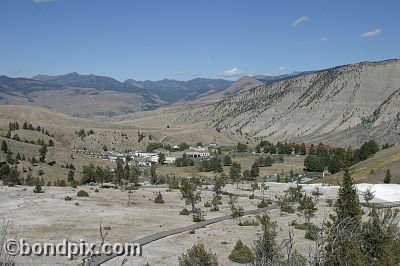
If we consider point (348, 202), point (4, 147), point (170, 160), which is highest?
point (4, 147)

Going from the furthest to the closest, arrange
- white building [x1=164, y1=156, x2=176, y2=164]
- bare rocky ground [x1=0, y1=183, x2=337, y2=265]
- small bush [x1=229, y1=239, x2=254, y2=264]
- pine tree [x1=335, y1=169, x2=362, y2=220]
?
1. white building [x1=164, y1=156, x2=176, y2=164]
2. bare rocky ground [x1=0, y1=183, x2=337, y2=265]
3. small bush [x1=229, y1=239, x2=254, y2=264]
4. pine tree [x1=335, y1=169, x2=362, y2=220]

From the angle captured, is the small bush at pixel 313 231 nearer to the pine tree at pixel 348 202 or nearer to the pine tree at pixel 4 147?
the pine tree at pixel 348 202

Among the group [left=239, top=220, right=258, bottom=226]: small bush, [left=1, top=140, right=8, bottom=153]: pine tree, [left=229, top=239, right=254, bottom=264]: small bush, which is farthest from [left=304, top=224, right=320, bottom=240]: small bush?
[left=1, top=140, right=8, bottom=153]: pine tree

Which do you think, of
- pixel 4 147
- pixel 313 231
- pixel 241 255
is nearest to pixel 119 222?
pixel 241 255

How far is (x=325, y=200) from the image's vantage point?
100938 millimetres

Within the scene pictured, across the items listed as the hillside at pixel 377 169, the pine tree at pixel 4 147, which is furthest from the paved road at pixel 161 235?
the pine tree at pixel 4 147

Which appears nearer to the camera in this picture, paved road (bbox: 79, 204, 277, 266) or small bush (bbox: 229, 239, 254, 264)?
paved road (bbox: 79, 204, 277, 266)

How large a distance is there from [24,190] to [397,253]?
7916 cm

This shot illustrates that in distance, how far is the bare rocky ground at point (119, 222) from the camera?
50.1 meters

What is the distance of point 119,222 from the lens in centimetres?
6538

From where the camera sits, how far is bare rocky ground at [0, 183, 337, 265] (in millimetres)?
50125

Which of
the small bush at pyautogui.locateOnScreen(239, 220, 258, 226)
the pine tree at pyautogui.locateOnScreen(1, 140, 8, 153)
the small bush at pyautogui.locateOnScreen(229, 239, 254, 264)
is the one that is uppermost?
the pine tree at pyautogui.locateOnScreen(1, 140, 8, 153)

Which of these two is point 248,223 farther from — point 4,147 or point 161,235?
point 4,147

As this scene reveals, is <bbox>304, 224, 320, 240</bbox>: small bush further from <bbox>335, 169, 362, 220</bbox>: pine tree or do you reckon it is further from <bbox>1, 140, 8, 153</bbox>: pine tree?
<bbox>1, 140, 8, 153</bbox>: pine tree
